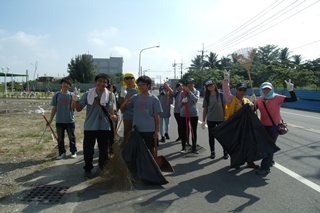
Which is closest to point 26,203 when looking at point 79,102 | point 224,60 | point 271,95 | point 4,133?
point 79,102

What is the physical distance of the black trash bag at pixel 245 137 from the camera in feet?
17.0

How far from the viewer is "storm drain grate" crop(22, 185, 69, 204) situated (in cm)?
396

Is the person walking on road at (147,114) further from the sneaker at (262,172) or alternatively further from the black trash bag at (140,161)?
the sneaker at (262,172)

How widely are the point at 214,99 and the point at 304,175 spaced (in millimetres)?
2278

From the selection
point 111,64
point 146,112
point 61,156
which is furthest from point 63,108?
point 111,64

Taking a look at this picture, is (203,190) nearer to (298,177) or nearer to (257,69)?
(298,177)

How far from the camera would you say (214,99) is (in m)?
6.21

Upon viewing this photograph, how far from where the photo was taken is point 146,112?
489 centimetres

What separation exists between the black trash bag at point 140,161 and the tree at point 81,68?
64847 millimetres

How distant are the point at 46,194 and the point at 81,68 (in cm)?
6620

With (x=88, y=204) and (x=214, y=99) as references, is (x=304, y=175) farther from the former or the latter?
(x=88, y=204)

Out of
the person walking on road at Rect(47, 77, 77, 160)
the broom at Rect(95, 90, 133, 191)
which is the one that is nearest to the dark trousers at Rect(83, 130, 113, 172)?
the broom at Rect(95, 90, 133, 191)

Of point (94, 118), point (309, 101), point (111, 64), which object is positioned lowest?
point (309, 101)

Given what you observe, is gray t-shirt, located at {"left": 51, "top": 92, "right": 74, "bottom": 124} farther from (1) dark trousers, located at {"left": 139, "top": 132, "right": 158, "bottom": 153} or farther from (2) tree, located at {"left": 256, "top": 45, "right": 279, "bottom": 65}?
(2) tree, located at {"left": 256, "top": 45, "right": 279, "bottom": 65}
